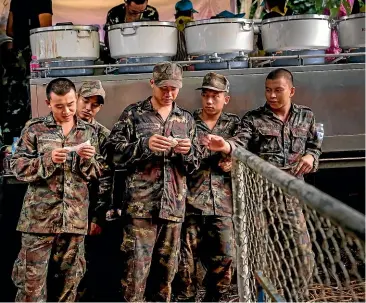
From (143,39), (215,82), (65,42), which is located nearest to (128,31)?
(143,39)

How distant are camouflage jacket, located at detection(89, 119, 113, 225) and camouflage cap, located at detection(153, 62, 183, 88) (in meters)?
0.53

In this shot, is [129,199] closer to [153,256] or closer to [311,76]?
[153,256]

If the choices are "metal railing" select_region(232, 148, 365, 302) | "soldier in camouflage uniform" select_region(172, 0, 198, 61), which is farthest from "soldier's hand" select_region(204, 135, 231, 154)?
"soldier in camouflage uniform" select_region(172, 0, 198, 61)

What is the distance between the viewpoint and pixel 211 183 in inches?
177

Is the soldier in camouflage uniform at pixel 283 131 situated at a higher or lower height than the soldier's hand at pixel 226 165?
higher

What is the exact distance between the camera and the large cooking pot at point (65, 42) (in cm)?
459

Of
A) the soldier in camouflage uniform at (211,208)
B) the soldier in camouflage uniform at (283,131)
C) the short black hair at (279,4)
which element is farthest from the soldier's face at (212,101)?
the short black hair at (279,4)

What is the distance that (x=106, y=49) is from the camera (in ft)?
17.1

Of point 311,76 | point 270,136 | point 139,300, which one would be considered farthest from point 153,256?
point 311,76

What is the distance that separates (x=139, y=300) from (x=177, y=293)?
407 millimetres

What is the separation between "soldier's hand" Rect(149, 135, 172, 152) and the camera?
3.93m

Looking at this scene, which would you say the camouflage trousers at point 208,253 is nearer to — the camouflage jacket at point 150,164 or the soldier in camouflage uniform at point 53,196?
the camouflage jacket at point 150,164

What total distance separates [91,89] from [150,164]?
710 millimetres

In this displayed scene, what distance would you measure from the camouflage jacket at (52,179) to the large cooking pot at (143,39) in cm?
73
